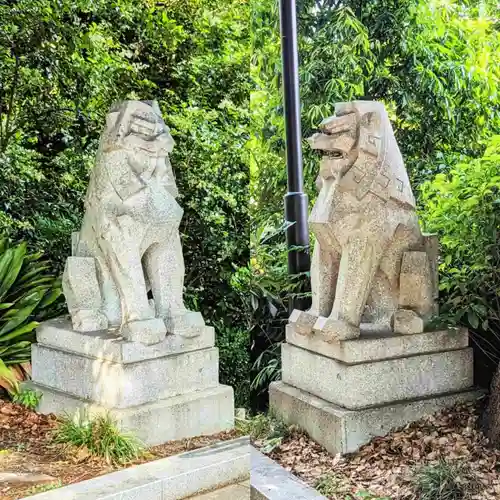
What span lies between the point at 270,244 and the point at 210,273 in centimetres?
64

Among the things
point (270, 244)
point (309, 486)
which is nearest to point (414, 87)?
point (270, 244)

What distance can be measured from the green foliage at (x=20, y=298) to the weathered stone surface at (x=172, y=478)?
4.78ft

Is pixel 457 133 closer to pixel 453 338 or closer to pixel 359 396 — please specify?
pixel 453 338

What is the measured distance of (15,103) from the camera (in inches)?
195

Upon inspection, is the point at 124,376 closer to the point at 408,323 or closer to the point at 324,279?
the point at 324,279

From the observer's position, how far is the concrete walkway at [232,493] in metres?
3.03


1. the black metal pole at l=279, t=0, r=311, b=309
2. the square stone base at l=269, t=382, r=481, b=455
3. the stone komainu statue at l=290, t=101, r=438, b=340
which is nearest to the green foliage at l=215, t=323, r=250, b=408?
the black metal pole at l=279, t=0, r=311, b=309

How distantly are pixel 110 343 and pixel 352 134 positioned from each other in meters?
1.68

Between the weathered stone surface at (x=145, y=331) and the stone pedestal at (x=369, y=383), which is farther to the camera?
the weathered stone surface at (x=145, y=331)

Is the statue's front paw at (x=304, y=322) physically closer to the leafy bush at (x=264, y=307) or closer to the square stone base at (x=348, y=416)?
the square stone base at (x=348, y=416)

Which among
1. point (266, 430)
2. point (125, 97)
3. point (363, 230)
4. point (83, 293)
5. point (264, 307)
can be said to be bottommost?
point (266, 430)

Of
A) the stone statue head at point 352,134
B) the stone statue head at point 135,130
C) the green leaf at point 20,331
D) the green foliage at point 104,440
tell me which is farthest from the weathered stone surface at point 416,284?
the green leaf at point 20,331

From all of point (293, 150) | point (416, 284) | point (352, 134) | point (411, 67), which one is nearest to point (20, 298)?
point (293, 150)

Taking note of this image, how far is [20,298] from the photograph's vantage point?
13.8 feet
